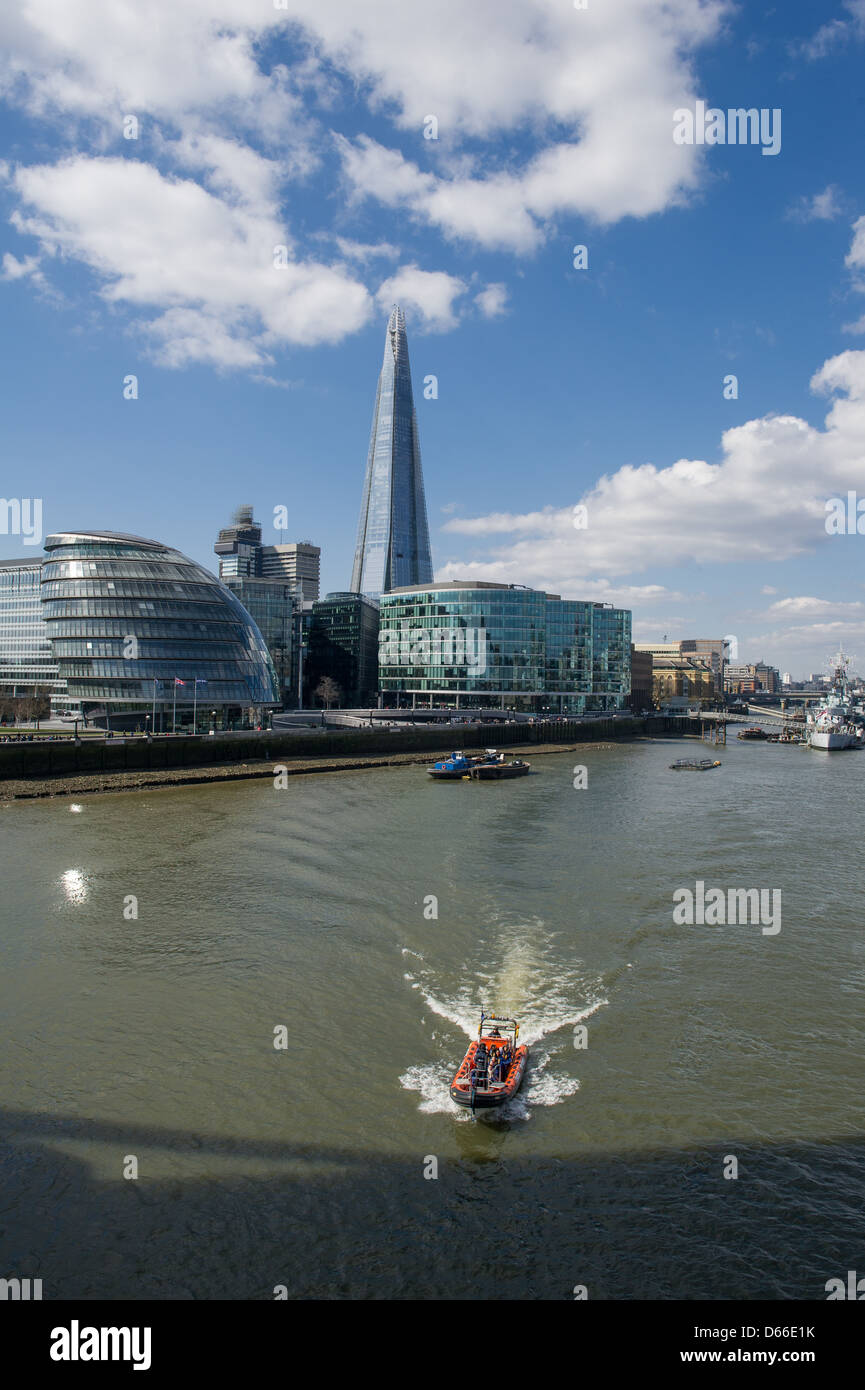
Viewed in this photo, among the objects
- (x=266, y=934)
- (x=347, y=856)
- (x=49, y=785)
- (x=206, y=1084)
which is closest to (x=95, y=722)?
(x=49, y=785)

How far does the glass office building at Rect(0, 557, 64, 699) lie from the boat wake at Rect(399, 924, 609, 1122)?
13759 centimetres

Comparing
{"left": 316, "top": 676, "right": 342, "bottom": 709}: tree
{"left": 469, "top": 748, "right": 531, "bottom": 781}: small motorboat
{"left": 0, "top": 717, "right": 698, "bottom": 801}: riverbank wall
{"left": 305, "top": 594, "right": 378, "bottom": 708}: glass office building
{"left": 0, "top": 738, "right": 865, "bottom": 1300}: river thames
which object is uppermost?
{"left": 305, "top": 594, "right": 378, "bottom": 708}: glass office building

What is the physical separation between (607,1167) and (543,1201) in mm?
1836

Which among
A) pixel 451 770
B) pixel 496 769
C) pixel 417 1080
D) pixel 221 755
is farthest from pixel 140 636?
pixel 417 1080

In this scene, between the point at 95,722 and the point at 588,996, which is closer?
the point at 588,996

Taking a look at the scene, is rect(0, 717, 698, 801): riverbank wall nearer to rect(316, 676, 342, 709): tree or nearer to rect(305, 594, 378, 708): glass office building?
rect(316, 676, 342, 709): tree

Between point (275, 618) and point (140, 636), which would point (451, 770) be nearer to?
point (140, 636)

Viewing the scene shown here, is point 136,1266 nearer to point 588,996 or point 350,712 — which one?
point 588,996

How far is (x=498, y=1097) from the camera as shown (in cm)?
1777

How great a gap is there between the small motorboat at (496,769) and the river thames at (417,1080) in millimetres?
37188

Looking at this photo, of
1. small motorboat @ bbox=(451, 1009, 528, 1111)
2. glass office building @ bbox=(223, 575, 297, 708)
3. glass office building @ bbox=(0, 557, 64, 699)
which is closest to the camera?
small motorboat @ bbox=(451, 1009, 528, 1111)

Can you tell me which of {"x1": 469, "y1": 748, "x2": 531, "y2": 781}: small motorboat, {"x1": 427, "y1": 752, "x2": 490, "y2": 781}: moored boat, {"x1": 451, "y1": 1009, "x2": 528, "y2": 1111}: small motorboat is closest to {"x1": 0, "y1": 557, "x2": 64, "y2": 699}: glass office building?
{"x1": 427, "y1": 752, "x2": 490, "y2": 781}: moored boat

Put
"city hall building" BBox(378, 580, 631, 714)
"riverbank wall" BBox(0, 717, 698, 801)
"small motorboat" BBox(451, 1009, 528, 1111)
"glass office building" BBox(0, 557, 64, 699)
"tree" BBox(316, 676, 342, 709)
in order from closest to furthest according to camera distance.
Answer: "small motorboat" BBox(451, 1009, 528, 1111) → "riverbank wall" BBox(0, 717, 698, 801) → "glass office building" BBox(0, 557, 64, 699) → "city hall building" BBox(378, 580, 631, 714) → "tree" BBox(316, 676, 342, 709)

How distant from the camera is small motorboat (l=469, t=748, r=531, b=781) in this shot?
78812mm
